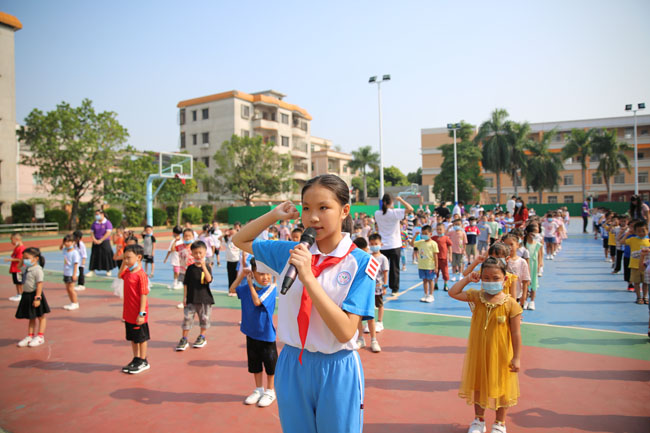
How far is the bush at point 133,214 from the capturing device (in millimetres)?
33781

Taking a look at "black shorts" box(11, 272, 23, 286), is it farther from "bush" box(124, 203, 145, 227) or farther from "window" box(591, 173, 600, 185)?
"window" box(591, 173, 600, 185)

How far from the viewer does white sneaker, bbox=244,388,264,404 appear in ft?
13.6

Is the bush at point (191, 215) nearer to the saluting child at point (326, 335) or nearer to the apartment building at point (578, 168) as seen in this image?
the apartment building at point (578, 168)

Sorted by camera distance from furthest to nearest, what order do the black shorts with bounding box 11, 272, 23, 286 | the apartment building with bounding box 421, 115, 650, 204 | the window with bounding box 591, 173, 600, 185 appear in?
1. the window with bounding box 591, 173, 600, 185
2. the apartment building with bounding box 421, 115, 650, 204
3. the black shorts with bounding box 11, 272, 23, 286

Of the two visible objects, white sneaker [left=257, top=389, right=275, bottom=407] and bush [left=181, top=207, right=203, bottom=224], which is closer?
white sneaker [left=257, top=389, right=275, bottom=407]

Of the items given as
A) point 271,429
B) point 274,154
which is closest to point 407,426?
point 271,429

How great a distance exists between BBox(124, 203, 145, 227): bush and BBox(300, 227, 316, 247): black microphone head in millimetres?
35210

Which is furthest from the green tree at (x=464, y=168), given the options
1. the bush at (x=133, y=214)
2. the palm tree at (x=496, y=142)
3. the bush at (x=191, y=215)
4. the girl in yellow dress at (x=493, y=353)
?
the girl in yellow dress at (x=493, y=353)

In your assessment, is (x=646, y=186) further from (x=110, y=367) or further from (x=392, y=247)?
(x=110, y=367)

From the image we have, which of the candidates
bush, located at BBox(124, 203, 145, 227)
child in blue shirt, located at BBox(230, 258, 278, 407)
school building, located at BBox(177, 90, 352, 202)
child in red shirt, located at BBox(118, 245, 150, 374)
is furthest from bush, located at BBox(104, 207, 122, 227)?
child in blue shirt, located at BBox(230, 258, 278, 407)

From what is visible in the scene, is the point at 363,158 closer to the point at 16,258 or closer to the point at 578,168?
the point at 578,168

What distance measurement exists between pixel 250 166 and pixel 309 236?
39.0 metres

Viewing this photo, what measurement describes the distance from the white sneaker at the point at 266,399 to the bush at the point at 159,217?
1376 inches

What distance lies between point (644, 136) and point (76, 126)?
63330mm
